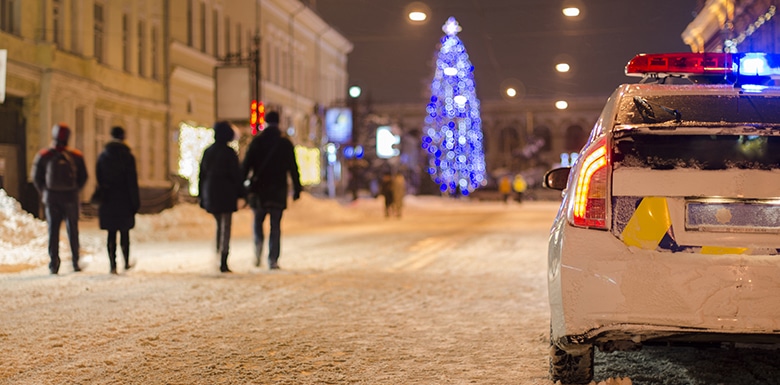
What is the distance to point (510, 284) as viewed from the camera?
10.5 m

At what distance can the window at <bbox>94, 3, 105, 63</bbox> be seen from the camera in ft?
95.3

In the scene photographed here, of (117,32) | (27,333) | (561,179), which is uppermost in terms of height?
(117,32)

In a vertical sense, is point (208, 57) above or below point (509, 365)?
above

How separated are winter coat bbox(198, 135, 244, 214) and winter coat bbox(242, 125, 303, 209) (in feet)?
0.77

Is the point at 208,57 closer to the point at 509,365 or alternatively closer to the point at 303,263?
the point at 303,263

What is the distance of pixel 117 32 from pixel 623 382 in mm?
27739

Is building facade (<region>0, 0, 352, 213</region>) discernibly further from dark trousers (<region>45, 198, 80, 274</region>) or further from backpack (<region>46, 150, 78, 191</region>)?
dark trousers (<region>45, 198, 80, 274</region>)

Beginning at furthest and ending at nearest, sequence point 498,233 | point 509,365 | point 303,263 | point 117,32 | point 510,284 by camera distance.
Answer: point 117,32, point 498,233, point 303,263, point 510,284, point 509,365

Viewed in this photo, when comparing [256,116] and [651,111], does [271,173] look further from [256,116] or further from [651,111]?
[256,116]

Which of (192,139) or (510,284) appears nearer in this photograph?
(510,284)

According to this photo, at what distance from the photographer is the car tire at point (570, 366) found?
4.96m

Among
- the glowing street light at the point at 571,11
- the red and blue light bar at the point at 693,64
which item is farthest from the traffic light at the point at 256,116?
the red and blue light bar at the point at 693,64

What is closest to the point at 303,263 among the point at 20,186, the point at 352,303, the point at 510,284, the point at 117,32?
the point at 510,284

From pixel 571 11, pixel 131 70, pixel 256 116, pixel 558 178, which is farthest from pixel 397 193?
pixel 558 178
